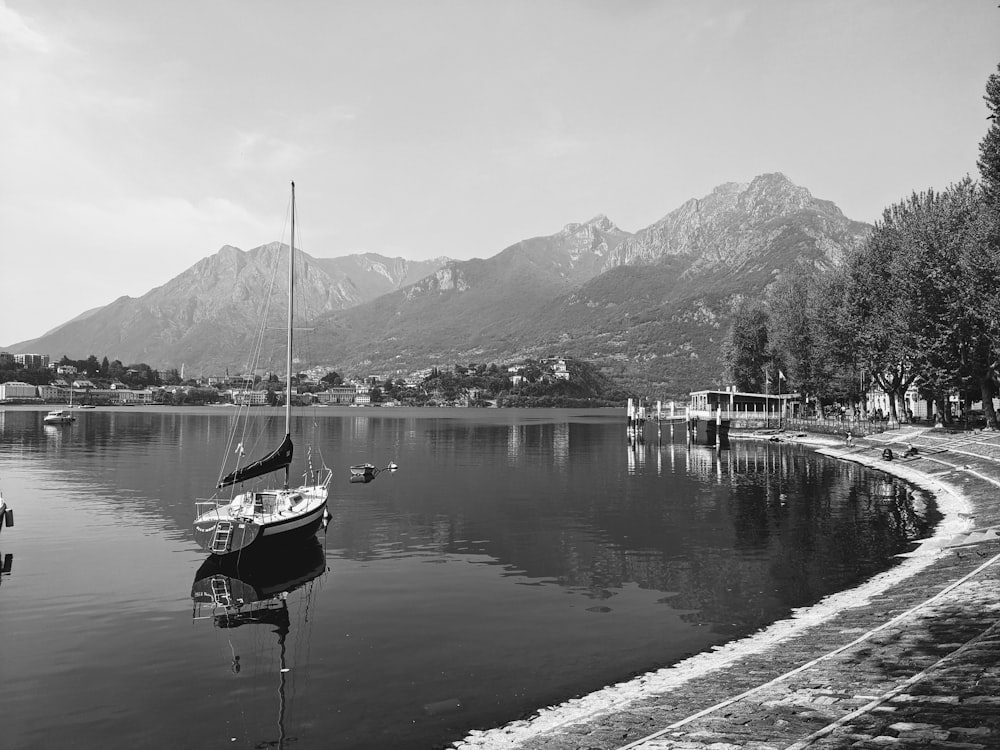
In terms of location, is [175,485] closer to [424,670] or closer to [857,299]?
[424,670]

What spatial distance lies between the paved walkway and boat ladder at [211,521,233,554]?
651 inches

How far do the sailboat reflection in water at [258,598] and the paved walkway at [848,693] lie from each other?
22.5 feet

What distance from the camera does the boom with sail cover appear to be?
3106 centimetres

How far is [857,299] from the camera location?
76.7m

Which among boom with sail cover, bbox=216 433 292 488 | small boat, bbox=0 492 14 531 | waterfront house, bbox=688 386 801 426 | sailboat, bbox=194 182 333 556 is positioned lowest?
small boat, bbox=0 492 14 531

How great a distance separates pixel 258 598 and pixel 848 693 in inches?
→ 732

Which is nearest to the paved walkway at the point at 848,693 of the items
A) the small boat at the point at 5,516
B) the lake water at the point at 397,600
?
the lake water at the point at 397,600

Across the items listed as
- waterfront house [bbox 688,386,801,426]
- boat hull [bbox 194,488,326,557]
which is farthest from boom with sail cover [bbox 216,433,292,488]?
waterfront house [bbox 688,386,801,426]

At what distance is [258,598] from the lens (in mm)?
23297

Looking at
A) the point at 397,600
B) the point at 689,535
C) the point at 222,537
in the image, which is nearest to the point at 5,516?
the point at 222,537

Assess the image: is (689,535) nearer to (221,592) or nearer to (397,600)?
(397,600)

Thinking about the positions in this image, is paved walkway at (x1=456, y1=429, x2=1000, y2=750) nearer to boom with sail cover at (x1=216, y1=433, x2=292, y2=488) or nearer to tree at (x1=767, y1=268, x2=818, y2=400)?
boom with sail cover at (x1=216, y1=433, x2=292, y2=488)

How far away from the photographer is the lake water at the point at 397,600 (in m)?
14.6

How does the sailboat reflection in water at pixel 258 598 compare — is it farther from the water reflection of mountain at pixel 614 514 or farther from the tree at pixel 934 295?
the tree at pixel 934 295
